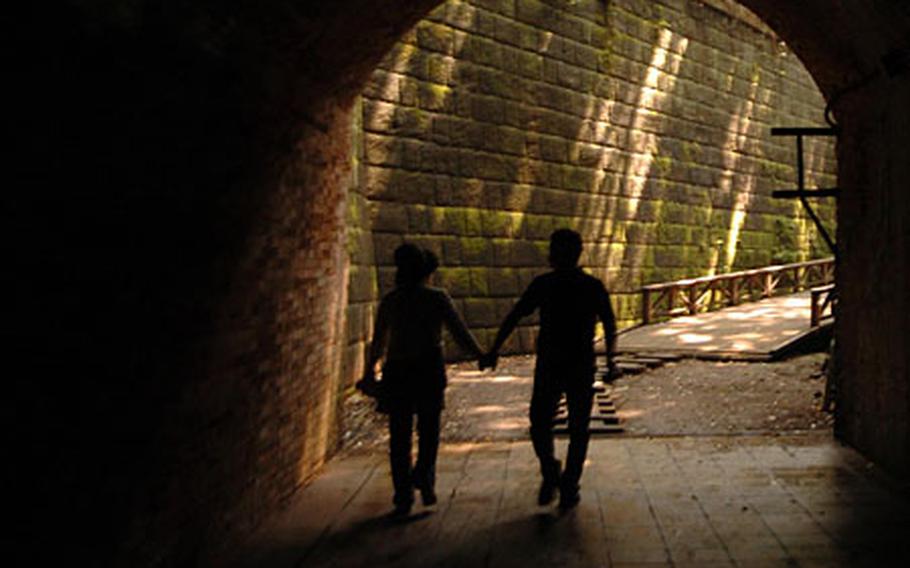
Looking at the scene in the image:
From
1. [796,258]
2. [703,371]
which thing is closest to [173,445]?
[703,371]

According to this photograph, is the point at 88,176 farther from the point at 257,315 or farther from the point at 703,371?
the point at 703,371

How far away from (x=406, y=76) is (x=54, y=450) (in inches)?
378

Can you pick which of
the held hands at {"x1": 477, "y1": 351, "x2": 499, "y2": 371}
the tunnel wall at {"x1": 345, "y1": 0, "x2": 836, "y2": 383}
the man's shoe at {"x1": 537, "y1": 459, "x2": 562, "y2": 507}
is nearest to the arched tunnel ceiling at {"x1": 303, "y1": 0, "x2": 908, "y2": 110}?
the held hands at {"x1": 477, "y1": 351, "x2": 499, "y2": 371}

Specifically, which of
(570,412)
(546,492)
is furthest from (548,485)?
(570,412)

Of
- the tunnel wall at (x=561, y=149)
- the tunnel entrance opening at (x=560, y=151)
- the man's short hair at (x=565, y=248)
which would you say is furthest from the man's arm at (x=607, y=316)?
the tunnel wall at (x=561, y=149)

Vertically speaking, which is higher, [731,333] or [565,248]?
[565,248]

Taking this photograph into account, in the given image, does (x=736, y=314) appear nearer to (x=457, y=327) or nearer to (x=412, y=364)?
(x=457, y=327)

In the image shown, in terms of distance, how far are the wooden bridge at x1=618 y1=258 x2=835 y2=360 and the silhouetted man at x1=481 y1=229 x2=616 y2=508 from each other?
4779mm

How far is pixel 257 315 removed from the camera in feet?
13.5

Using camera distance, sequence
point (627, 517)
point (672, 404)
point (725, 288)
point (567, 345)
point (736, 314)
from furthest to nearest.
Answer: point (725, 288) < point (736, 314) < point (672, 404) < point (567, 345) < point (627, 517)

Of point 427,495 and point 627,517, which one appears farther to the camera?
point 427,495

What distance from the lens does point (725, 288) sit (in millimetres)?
16984

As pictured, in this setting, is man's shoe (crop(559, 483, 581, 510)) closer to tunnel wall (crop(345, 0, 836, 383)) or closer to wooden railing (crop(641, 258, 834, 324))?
tunnel wall (crop(345, 0, 836, 383))

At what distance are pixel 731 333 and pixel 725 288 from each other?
202 inches
